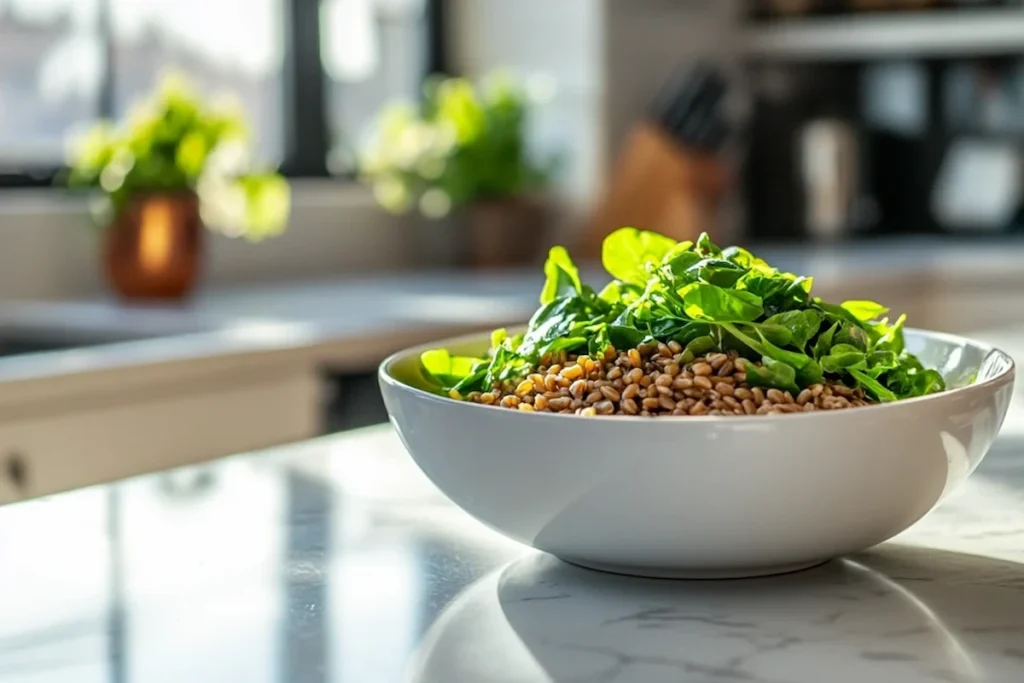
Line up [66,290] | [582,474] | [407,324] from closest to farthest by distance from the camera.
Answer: [582,474] < [407,324] < [66,290]

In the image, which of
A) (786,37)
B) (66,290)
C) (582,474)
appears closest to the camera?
(582,474)

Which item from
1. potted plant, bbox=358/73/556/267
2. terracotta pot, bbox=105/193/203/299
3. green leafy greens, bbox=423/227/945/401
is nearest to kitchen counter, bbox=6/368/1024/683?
green leafy greens, bbox=423/227/945/401

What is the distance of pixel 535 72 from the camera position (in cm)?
333

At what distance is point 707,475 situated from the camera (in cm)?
68

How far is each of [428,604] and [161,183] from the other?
1786mm

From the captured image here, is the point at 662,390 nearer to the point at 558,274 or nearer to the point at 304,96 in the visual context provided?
the point at 558,274

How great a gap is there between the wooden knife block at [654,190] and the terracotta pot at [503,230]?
0.41 ft

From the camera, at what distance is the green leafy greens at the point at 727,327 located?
0.74m

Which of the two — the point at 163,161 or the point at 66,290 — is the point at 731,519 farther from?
the point at 66,290

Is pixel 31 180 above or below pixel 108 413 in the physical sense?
above

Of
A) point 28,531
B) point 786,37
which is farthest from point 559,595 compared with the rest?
point 786,37

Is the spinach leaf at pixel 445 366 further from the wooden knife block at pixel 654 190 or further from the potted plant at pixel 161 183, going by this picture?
the wooden knife block at pixel 654 190

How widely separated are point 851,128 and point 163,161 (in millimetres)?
1903

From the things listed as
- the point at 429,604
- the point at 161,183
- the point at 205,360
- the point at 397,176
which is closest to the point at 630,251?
the point at 429,604
